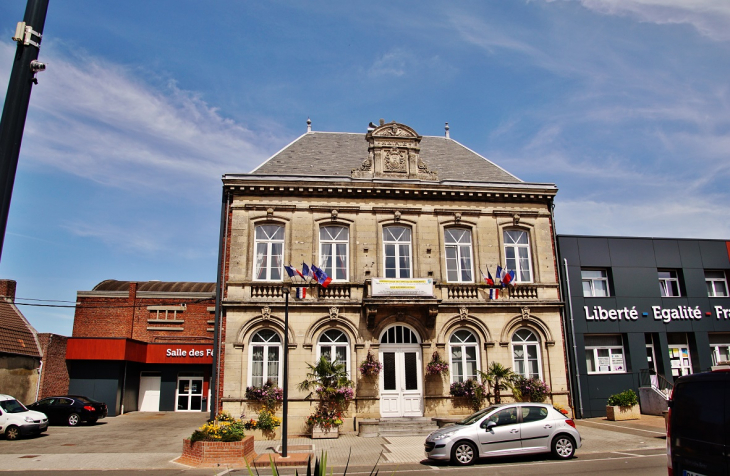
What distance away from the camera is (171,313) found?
1299 inches

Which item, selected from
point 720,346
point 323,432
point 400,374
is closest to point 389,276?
point 400,374

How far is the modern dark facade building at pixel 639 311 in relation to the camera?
20.1 m

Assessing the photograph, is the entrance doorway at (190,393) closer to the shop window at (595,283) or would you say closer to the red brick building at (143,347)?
the red brick building at (143,347)

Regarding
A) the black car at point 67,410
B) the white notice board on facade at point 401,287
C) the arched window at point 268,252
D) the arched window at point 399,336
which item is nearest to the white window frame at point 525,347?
the arched window at point 399,336

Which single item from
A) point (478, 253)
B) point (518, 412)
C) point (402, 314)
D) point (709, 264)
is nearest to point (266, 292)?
point (402, 314)

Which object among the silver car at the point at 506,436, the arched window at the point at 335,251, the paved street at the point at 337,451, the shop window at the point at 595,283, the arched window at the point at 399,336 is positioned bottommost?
the paved street at the point at 337,451

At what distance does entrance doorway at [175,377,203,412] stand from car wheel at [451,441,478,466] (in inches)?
867

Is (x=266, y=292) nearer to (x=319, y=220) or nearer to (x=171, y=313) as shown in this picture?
(x=319, y=220)

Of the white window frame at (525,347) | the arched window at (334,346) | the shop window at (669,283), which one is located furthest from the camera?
the shop window at (669,283)

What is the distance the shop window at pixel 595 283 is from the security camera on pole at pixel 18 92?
2044 centimetres

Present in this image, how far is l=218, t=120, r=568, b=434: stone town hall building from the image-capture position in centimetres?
1822

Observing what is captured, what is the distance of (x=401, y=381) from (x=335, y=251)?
5.28 meters

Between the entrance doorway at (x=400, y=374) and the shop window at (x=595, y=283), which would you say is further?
the shop window at (x=595, y=283)

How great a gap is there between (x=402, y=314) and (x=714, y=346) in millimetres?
13665
